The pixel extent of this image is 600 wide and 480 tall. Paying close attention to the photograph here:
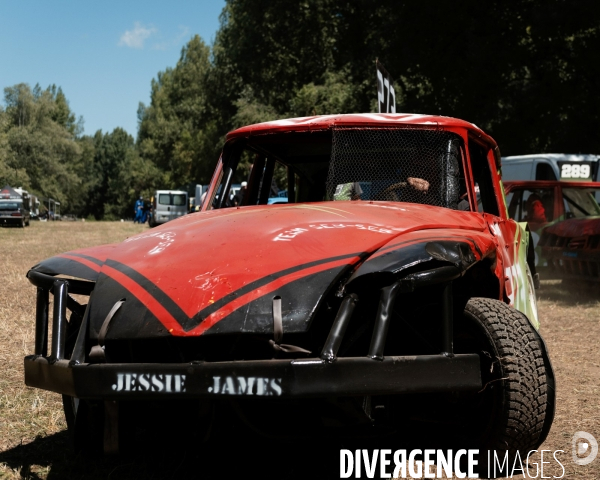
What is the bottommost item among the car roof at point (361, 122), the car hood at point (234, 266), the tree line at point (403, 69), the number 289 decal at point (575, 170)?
the car hood at point (234, 266)

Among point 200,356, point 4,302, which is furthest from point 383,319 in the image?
point 4,302

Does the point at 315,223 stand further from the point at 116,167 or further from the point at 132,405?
the point at 116,167

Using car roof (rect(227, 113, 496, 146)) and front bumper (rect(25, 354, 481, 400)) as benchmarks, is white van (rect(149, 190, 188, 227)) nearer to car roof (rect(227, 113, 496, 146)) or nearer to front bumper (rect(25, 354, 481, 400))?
car roof (rect(227, 113, 496, 146))

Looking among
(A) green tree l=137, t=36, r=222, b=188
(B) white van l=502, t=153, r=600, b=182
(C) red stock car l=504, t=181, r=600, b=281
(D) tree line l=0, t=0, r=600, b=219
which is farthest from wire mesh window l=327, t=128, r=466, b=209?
(A) green tree l=137, t=36, r=222, b=188

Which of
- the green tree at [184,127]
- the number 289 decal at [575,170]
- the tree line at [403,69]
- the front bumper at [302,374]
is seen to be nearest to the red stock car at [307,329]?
the front bumper at [302,374]

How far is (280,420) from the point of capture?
375 centimetres

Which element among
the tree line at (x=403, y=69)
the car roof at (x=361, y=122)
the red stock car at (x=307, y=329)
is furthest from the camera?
the tree line at (x=403, y=69)

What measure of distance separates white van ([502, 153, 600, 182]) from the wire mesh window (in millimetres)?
13182

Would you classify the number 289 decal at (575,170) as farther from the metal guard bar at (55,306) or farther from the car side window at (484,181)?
the metal guard bar at (55,306)

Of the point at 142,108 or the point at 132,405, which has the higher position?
the point at 142,108

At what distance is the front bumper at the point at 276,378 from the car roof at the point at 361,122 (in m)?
1.88

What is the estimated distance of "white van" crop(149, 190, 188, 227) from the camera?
152 ft

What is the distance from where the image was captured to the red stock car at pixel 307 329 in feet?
10.5

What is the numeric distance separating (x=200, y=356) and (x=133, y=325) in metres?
0.32
